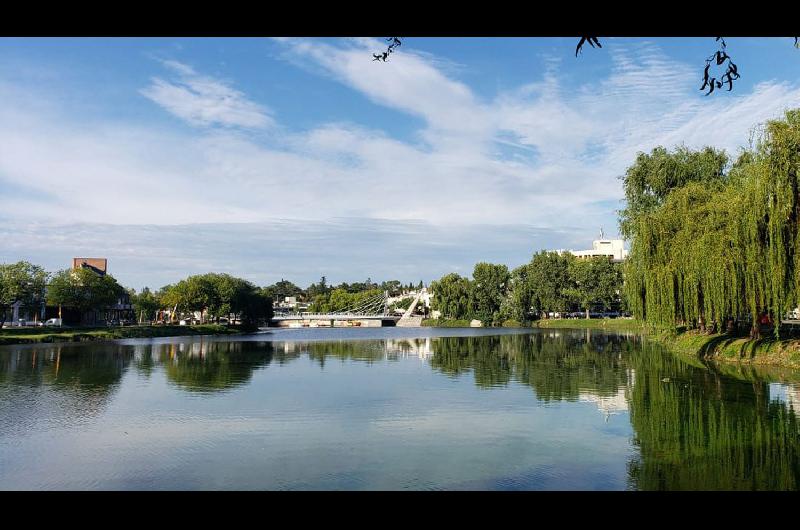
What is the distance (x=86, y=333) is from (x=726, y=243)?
1999 inches

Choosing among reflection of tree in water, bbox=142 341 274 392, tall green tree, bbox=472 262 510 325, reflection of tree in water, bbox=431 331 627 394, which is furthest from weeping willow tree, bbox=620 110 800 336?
tall green tree, bbox=472 262 510 325

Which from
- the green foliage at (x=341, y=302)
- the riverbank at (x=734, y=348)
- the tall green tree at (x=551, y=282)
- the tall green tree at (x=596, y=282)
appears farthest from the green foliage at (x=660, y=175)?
the green foliage at (x=341, y=302)

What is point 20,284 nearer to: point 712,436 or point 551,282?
point 712,436

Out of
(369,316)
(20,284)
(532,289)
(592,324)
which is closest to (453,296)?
(532,289)

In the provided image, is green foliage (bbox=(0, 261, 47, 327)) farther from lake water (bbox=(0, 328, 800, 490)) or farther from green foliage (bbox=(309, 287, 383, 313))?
green foliage (bbox=(309, 287, 383, 313))

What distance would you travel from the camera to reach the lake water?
34.9ft

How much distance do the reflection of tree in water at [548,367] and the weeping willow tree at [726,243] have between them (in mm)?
4111

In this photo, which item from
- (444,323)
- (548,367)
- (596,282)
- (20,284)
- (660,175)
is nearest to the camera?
(548,367)

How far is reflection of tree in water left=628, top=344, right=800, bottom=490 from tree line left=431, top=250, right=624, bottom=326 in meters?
62.9

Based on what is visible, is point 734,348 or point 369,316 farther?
point 369,316

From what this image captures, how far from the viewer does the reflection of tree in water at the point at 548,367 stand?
21750 mm

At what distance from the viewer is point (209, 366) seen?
32.1 metres

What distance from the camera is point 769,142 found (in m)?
20.8
